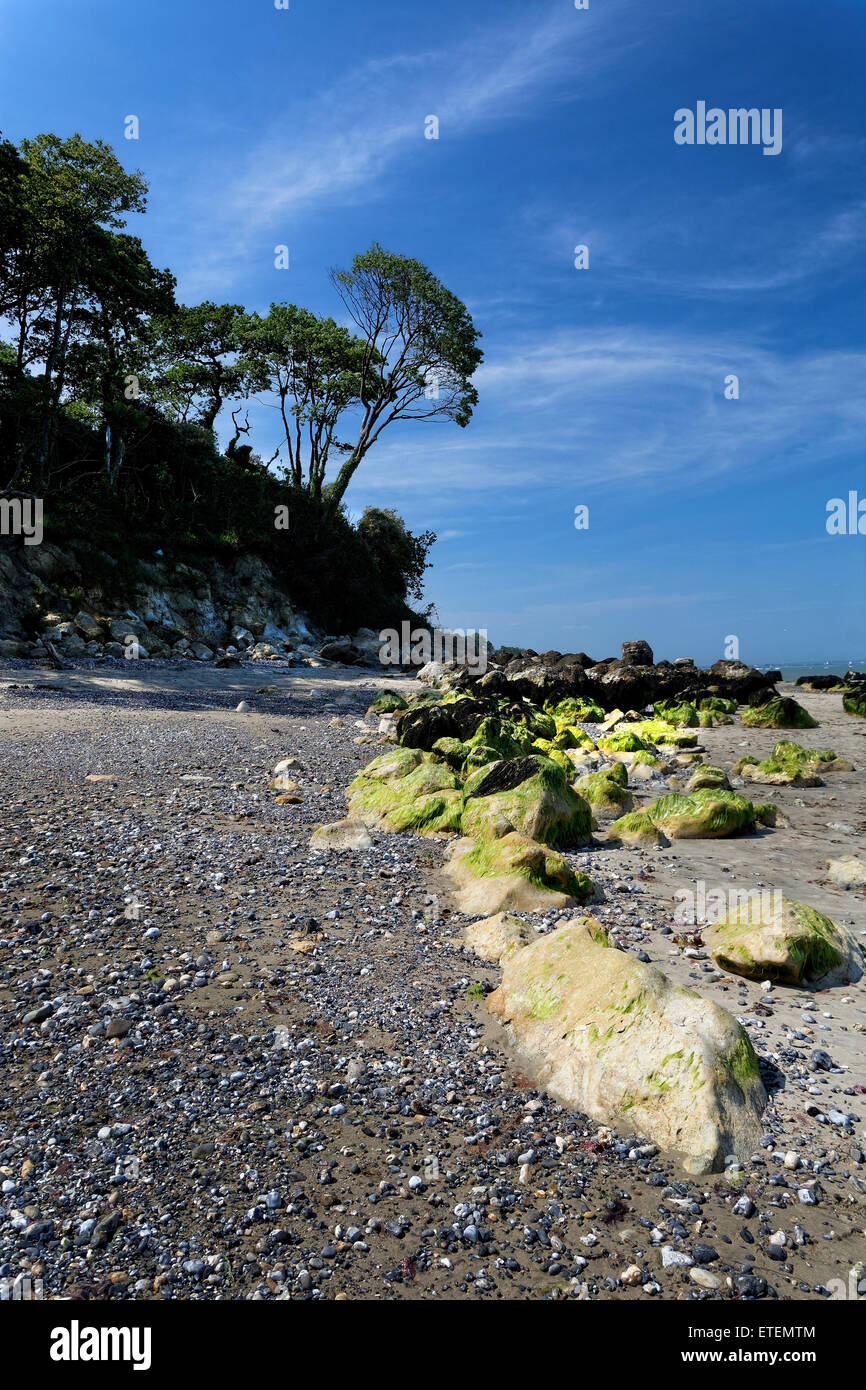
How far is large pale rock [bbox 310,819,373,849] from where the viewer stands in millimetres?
9102

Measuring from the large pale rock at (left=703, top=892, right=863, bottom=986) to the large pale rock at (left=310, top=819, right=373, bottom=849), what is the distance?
437cm

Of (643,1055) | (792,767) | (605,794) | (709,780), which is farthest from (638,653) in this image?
(643,1055)

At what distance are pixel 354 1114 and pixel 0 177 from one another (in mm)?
36706

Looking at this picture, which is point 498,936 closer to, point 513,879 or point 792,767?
point 513,879

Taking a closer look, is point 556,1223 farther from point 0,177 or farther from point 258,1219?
point 0,177

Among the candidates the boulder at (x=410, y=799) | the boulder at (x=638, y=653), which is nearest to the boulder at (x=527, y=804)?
the boulder at (x=410, y=799)

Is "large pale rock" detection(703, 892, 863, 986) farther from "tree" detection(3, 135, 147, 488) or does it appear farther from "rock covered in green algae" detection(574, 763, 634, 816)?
"tree" detection(3, 135, 147, 488)

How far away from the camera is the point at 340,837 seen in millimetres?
9234

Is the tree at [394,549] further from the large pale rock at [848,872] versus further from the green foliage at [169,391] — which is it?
the large pale rock at [848,872]

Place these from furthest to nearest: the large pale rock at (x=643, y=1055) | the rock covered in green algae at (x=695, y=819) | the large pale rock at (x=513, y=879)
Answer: the rock covered in green algae at (x=695, y=819), the large pale rock at (x=513, y=879), the large pale rock at (x=643, y=1055)

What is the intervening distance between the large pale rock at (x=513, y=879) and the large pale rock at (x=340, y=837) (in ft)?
4.27

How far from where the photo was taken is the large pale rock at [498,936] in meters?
6.27

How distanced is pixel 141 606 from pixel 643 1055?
108 feet

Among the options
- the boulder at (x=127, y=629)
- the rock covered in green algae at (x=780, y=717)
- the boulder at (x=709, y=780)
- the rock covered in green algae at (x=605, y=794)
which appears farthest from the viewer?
the boulder at (x=127, y=629)
